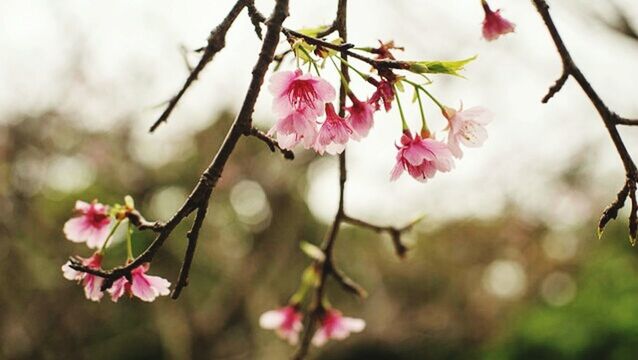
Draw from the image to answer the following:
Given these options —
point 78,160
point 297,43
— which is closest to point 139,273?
point 297,43

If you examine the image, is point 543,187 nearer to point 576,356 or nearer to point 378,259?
point 576,356

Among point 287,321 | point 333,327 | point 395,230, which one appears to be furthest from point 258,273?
point 395,230

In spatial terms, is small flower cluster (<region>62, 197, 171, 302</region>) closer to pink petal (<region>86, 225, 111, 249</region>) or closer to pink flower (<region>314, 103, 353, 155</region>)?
pink petal (<region>86, 225, 111, 249</region>)

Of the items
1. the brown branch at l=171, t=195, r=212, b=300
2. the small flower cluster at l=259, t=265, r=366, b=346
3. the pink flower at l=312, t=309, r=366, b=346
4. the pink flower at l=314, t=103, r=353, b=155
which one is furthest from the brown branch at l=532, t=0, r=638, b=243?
the pink flower at l=312, t=309, r=366, b=346

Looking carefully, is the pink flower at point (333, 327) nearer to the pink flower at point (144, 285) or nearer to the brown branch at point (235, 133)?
the pink flower at point (144, 285)

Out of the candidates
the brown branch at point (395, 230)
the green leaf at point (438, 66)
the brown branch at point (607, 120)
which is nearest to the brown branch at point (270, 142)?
the green leaf at point (438, 66)

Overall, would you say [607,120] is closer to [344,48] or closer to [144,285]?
[344,48]
